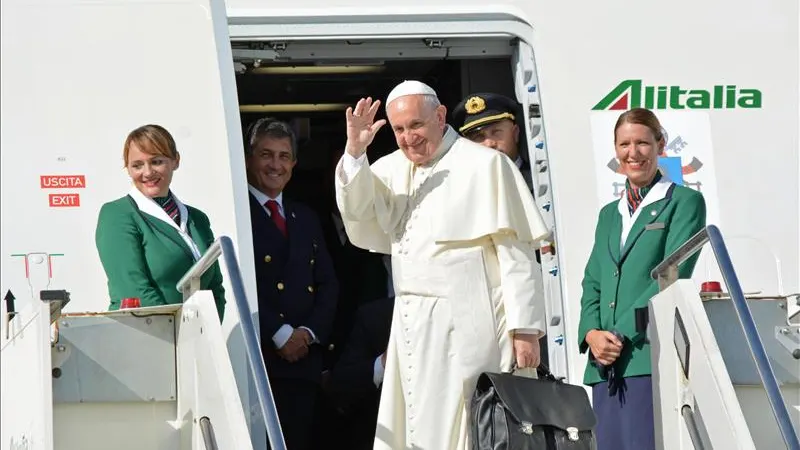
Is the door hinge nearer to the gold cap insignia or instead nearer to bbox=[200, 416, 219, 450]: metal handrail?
the gold cap insignia

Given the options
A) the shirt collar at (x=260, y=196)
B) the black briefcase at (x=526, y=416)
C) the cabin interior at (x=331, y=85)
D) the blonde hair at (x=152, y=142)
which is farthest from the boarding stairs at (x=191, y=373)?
the cabin interior at (x=331, y=85)

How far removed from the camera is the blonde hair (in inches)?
250

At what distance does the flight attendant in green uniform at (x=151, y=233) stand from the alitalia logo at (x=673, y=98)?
2.09m

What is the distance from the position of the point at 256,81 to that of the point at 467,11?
1.94m

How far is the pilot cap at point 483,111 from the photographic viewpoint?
7.01m

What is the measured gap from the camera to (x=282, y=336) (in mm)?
6617

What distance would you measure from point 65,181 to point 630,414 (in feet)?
8.18

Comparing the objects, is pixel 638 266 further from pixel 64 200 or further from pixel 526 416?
pixel 64 200

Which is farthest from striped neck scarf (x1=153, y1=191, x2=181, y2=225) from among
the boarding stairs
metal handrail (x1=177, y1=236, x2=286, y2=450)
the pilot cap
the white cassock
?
the pilot cap

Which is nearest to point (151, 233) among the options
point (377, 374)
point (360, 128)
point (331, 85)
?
point (360, 128)

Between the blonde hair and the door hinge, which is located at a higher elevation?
the door hinge

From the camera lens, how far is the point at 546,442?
18.0 feet

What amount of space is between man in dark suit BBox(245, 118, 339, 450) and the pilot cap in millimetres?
778

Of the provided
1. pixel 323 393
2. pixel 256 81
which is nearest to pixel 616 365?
pixel 323 393
